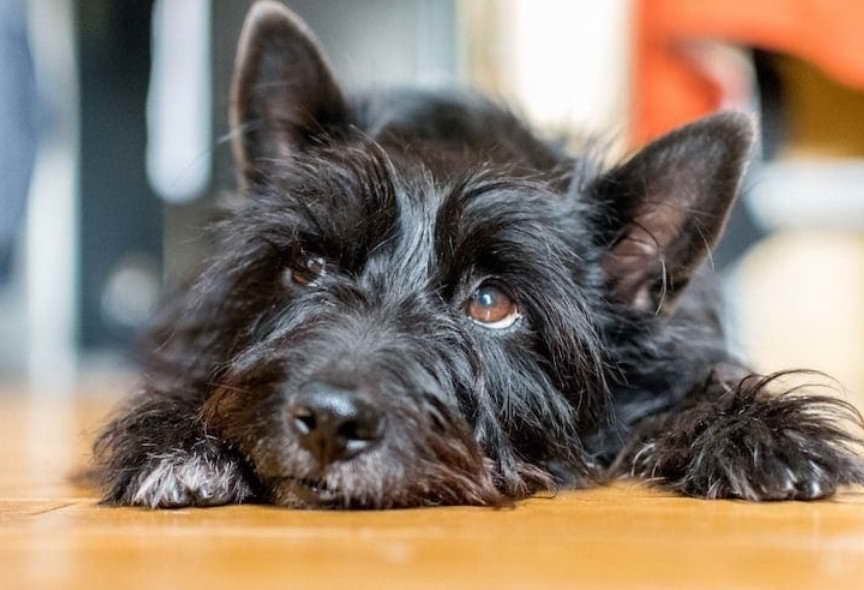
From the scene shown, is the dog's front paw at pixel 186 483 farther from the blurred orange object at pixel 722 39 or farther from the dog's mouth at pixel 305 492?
the blurred orange object at pixel 722 39

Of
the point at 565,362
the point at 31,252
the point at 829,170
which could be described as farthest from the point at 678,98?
the point at 31,252

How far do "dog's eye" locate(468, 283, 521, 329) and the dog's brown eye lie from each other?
356mm

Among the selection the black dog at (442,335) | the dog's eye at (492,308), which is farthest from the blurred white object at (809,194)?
the dog's eye at (492,308)

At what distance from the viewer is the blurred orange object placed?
459cm

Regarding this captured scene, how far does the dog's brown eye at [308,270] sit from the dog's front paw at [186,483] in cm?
55

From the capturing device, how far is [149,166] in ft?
30.4

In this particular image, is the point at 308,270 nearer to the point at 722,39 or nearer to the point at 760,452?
the point at 760,452

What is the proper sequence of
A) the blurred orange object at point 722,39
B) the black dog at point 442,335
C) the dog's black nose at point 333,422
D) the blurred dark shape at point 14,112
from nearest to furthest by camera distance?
the dog's black nose at point 333,422
the black dog at point 442,335
the blurred dark shape at point 14,112
the blurred orange object at point 722,39

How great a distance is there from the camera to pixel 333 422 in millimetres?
1909

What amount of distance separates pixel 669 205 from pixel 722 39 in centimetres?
230

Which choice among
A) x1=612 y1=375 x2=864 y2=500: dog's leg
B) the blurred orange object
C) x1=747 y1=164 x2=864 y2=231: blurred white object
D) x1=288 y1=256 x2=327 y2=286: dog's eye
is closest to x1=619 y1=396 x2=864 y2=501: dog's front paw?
x1=612 y1=375 x2=864 y2=500: dog's leg

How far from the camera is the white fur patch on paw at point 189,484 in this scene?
6.83 feet

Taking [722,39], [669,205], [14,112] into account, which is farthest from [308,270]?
[722,39]

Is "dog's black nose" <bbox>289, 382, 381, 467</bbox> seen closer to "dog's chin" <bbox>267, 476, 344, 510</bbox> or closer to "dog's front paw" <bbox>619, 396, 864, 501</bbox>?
"dog's chin" <bbox>267, 476, 344, 510</bbox>
